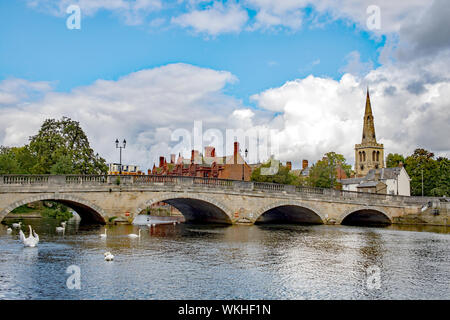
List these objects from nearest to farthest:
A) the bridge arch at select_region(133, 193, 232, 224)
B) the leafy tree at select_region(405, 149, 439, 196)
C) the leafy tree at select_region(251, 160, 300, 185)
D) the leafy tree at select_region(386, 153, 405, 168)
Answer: the bridge arch at select_region(133, 193, 232, 224) → the leafy tree at select_region(251, 160, 300, 185) → the leafy tree at select_region(405, 149, 439, 196) → the leafy tree at select_region(386, 153, 405, 168)

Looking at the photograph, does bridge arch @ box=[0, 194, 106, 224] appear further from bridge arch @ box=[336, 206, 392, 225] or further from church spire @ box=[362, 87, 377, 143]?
church spire @ box=[362, 87, 377, 143]

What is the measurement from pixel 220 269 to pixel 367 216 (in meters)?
37.4

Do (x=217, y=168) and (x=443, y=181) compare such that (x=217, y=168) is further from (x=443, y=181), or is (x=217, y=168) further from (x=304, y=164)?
(x=304, y=164)

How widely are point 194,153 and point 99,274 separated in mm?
79493

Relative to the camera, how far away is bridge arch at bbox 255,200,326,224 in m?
39.1

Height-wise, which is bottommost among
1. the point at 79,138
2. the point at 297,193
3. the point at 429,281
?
the point at 429,281

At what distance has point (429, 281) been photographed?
49.5ft

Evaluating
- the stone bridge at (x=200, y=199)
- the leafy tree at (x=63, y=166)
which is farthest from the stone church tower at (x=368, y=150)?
the leafy tree at (x=63, y=166)

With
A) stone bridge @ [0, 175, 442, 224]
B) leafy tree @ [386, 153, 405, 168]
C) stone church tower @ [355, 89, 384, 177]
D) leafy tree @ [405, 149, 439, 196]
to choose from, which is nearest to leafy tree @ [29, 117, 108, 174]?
stone bridge @ [0, 175, 442, 224]

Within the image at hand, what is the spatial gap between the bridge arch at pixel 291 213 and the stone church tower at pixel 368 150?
6844 centimetres

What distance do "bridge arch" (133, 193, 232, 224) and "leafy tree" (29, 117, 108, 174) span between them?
13593 millimetres

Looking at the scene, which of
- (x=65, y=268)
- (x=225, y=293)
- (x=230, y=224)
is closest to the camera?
(x=225, y=293)
